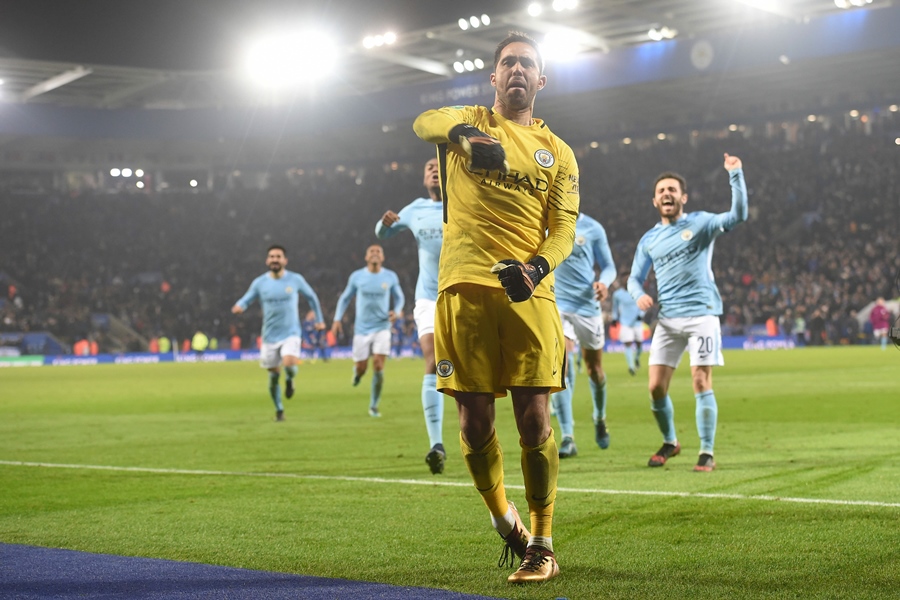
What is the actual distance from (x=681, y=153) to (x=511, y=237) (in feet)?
152

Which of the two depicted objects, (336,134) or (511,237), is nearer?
(511,237)

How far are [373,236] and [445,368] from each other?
47.9m

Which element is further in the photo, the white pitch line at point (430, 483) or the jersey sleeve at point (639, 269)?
the jersey sleeve at point (639, 269)

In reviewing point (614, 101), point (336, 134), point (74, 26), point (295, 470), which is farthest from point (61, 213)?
point (295, 470)

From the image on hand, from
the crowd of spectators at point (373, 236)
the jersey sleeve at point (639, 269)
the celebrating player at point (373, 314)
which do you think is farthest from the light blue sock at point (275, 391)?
the crowd of spectators at point (373, 236)

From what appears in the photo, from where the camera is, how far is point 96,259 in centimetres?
5291

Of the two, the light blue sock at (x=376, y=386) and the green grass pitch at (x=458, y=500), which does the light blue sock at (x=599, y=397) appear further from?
the light blue sock at (x=376, y=386)

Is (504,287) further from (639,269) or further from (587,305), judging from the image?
(587,305)

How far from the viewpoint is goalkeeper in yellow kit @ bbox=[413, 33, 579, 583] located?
4777mm

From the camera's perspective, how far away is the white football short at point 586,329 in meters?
10.5

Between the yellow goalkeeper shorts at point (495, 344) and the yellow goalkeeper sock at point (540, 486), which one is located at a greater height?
the yellow goalkeeper shorts at point (495, 344)

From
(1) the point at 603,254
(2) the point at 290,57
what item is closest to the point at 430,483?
(1) the point at 603,254

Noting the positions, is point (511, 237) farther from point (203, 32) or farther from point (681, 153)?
point (681, 153)

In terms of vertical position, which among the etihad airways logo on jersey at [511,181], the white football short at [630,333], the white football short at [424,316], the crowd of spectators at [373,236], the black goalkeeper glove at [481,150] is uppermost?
the crowd of spectators at [373,236]
